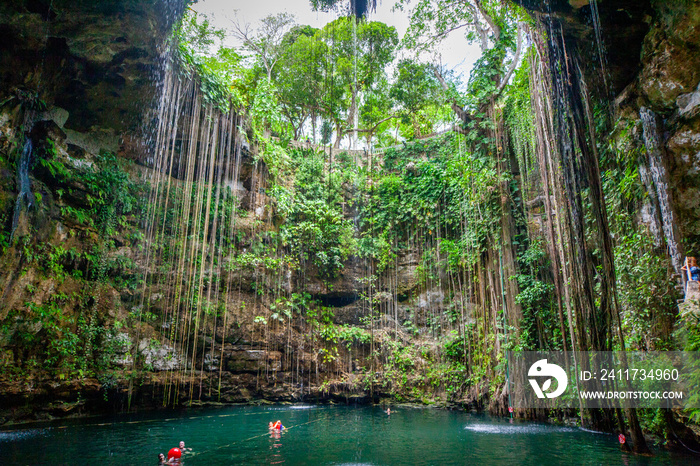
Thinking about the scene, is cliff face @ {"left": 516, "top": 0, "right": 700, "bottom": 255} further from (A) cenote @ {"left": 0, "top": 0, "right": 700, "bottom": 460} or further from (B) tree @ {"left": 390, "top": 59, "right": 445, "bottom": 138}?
(B) tree @ {"left": 390, "top": 59, "right": 445, "bottom": 138}

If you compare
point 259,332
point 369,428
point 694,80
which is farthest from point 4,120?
point 694,80

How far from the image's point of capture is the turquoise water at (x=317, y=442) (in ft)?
15.6

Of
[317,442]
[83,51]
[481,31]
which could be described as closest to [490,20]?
[481,31]

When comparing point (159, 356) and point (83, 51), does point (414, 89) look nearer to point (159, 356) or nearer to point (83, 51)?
point (83, 51)

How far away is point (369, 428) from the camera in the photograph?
7238 mm

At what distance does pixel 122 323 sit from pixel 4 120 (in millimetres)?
4635

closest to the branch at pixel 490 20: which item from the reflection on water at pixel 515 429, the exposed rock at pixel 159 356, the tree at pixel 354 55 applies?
the tree at pixel 354 55

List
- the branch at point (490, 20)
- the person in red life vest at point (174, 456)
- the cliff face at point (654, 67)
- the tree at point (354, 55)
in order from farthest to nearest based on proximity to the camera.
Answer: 1. the tree at point (354, 55)
2. the branch at point (490, 20)
3. the person in red life vest at point (174, 456)
4. the cliff face at point (654, 67)

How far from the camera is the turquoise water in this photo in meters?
4.77

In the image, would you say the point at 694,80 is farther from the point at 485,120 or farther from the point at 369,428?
the point at 369,428

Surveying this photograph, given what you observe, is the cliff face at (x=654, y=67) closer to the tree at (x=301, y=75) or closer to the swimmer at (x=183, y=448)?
the swimmer at (x=183, y=448)

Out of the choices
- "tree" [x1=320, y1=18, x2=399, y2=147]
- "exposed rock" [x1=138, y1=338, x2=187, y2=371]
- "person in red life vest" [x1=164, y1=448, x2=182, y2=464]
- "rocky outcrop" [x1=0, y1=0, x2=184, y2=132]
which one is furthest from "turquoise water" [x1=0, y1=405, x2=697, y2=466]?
"tree" [x1=320, y1=18, x2=399, y2=147]

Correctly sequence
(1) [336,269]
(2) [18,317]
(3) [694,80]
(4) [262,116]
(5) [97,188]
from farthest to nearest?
(1) [336,269] → (4) [262,116] → (5) [97,188] → (2) [18,317] → (3) [694,80]

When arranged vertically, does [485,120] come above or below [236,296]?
above
